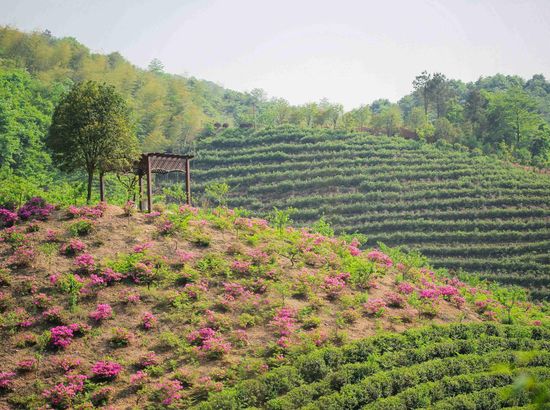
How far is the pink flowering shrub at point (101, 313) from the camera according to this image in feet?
46.5

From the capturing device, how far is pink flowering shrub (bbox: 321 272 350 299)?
663 inches

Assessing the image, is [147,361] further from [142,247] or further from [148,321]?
[142,247]

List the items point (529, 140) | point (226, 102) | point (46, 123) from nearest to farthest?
1. point (46, 123)
2. point (529, 140)
3. point (226, 102)

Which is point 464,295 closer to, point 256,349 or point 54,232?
point 256,349

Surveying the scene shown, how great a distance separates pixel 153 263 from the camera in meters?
16.6

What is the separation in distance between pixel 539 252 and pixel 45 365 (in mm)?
31289

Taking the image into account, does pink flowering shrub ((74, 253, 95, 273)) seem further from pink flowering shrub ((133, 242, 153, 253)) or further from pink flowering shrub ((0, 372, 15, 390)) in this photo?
pink flowering shrub ((0, 372, 15, 390))

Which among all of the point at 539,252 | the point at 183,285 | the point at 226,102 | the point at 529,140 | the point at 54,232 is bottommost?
the point at 539,252

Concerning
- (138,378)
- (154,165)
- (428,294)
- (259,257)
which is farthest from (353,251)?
(138,378)

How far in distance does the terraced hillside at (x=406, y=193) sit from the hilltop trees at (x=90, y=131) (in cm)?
2286

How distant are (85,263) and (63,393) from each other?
4.94 m

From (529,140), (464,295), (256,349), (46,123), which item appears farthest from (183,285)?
(529,140)

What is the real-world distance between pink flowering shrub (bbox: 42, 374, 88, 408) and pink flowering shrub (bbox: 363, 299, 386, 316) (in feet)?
28.4

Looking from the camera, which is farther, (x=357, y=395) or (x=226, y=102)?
(x=226, y=102)
